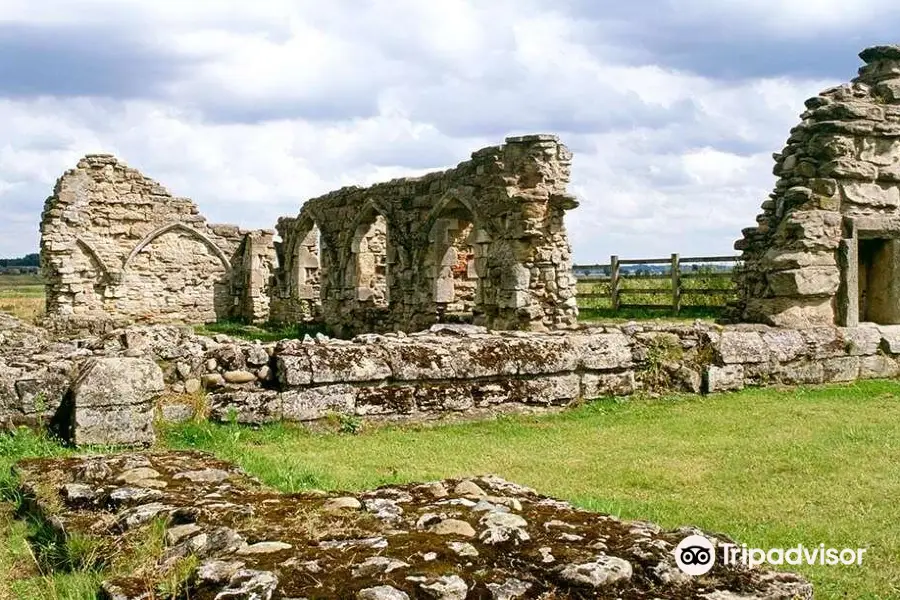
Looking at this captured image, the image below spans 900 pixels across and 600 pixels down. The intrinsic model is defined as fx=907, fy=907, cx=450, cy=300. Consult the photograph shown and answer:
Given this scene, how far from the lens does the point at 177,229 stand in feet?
84.5

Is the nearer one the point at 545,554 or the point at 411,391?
the point at 545,554

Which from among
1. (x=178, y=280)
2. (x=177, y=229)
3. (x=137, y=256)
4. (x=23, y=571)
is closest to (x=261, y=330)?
(x=178, y=280)

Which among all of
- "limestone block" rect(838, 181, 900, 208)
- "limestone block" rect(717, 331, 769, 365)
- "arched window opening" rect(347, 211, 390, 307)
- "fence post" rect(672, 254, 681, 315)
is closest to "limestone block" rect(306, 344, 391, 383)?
"limestone block" rect(717, 331, 769, 365)

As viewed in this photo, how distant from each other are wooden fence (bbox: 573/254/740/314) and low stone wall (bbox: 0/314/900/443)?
979 centimetres

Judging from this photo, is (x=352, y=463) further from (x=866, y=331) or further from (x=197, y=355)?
(x=866, y=331)

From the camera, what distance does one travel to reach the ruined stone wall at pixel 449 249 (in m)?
15.4

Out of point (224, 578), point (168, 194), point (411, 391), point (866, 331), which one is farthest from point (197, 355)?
point (168, 194)

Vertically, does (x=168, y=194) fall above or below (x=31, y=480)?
above

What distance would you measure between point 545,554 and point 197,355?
17.3ft

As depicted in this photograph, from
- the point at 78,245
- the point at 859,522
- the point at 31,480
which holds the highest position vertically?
the point at 78,245

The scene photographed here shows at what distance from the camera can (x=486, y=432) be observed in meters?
8.26

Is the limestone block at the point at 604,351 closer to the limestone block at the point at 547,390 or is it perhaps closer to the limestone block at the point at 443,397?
the limestone block at the point at 547,390

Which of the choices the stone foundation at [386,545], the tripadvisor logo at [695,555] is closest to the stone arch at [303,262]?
the stone foundation at [386,545]

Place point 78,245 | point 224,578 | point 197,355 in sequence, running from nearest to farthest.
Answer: point 224,578 → point 197,355 → point 78,245
